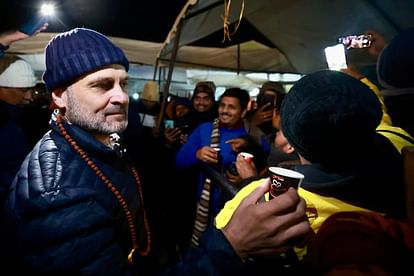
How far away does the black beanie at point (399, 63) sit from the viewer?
1.74 metres

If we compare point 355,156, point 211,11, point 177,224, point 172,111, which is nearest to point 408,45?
point 355,156

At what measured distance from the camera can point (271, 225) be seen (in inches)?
38.8

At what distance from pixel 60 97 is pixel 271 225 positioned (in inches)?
56.5

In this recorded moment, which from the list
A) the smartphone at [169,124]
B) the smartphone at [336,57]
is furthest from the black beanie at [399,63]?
the smartphone at [169,124]

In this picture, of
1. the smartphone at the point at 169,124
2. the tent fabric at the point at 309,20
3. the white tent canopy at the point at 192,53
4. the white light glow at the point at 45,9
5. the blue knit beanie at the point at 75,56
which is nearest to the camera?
the blue knit beanie at the point at 75,56

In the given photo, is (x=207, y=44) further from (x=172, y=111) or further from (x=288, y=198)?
(x=288, y=198)

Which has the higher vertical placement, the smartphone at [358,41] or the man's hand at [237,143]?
the smartphone at [358,41]

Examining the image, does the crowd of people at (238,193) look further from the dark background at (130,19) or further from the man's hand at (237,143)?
the dark background at (130,19)

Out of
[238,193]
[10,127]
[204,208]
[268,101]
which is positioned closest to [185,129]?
[268,101]

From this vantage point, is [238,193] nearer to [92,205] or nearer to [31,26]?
[92,205]

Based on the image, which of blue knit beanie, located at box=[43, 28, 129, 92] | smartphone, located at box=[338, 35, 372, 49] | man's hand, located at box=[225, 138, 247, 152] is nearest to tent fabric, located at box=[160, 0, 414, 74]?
smartphone, located at box=[338, 35, 372, 49]

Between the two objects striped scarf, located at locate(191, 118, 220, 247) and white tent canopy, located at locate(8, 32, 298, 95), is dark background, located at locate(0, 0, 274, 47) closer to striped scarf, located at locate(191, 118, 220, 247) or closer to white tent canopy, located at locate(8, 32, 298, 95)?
white tent canopy, located at locate(8, 32, 298, 95)

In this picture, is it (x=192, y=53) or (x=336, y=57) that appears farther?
(x=192, y=53)

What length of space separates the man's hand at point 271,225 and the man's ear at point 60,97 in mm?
1285
